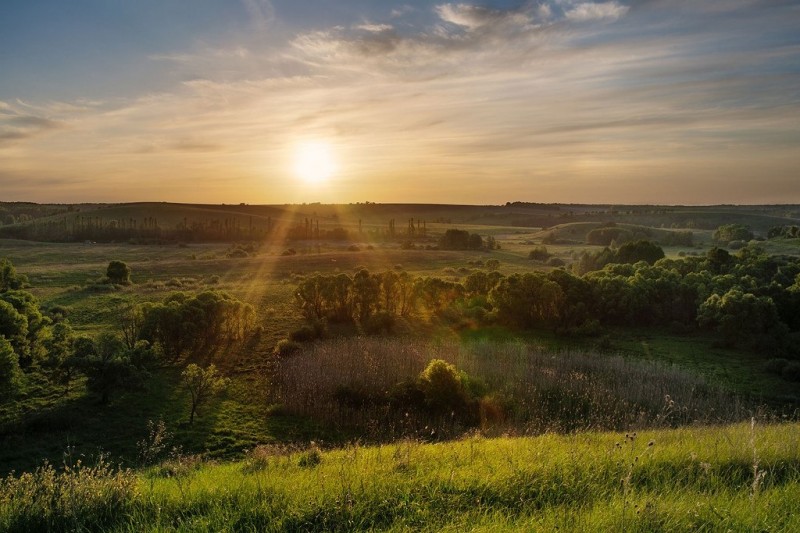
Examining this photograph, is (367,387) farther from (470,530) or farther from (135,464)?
(470,530)

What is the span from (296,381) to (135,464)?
941cm

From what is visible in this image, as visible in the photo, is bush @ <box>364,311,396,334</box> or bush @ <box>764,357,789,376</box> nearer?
bush @ <box>764,357,789,376</box>

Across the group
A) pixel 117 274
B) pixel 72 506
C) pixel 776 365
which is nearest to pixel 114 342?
pixel 72 506

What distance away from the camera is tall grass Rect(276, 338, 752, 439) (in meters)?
21.4

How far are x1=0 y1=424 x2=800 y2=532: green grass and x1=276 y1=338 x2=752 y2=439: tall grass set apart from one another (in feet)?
34.8

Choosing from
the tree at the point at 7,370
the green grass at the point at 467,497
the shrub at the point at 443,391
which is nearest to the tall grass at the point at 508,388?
the shrub at the point at 443,391

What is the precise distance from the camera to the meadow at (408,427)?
6289 mm

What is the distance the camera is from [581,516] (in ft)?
18.5

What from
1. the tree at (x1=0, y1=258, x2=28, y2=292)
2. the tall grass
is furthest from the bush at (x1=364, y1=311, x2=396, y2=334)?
the tree at (x1=0, y1=258, x2=28, y2=292)

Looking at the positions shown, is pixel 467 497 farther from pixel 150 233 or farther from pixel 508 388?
pixel 150 233

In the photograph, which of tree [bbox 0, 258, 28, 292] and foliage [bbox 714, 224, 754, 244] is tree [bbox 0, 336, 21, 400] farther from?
foliage [bbox 714, 224, 754, 244]

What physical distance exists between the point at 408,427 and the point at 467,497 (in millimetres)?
14918

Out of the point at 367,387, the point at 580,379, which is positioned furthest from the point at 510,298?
the point at 367,387

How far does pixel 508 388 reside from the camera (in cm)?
2434
